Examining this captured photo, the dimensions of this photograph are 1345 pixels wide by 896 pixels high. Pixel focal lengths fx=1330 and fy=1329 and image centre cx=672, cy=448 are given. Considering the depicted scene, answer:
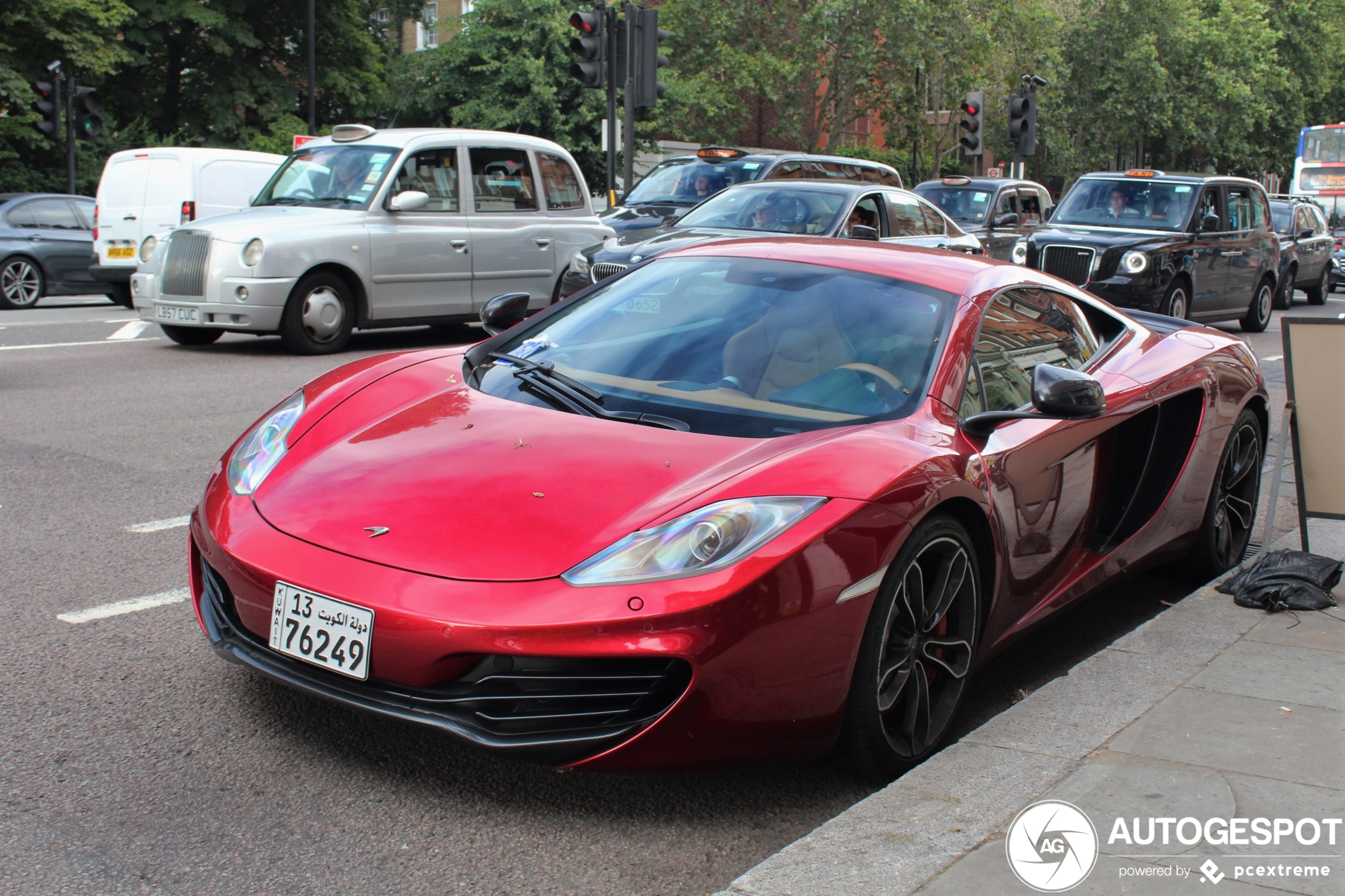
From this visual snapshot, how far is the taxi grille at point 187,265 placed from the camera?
420 inches

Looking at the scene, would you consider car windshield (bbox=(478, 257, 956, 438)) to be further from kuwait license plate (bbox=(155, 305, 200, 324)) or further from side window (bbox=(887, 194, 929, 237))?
side window (bbox=(887, 194, 929, 237))

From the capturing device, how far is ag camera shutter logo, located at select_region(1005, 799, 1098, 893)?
8.08ft

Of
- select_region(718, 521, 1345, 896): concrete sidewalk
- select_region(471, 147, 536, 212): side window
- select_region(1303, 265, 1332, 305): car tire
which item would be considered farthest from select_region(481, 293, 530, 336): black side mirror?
select_region(1303, 265, 1332, 305): car tire

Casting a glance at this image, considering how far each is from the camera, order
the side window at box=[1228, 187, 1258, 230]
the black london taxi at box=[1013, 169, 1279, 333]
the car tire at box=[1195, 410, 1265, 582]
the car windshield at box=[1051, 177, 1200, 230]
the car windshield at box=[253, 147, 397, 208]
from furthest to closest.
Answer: the side window at box=[1228, 187, 1258, 230] → the car windshield at box=[1051, 177, 1200, 230] → the black london taxi at box=[1013, 169, 1279, 333] → the car windshield at box=[253, 147, 397, 208] → the car tire at box=[1195, 410, 1265, 582]

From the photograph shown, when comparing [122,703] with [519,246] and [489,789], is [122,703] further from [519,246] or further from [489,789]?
[519,246]

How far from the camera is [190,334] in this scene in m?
11.6

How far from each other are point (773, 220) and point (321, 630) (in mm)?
9231

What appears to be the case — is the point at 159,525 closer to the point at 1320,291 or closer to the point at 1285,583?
the point at 1285,583

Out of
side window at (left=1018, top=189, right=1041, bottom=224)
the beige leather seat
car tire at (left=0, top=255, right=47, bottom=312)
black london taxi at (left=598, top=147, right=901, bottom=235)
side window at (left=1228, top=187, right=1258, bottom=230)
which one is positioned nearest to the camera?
the beige leather seat

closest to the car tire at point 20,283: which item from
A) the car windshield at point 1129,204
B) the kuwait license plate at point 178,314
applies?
the kuwait license plate at point 178,314

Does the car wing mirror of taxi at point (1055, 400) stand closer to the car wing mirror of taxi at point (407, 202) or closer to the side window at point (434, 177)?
the car wing mirror of taxi at point (407, 202)

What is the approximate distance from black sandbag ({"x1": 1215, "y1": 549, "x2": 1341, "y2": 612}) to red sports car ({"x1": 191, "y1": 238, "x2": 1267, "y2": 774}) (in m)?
0.34

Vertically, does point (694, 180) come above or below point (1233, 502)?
above

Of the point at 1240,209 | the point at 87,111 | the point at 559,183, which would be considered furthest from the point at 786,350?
the point at 87,111
